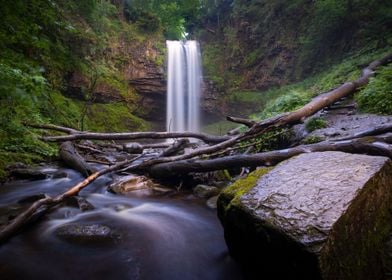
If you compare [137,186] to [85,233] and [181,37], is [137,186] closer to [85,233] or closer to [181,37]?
[85,233]

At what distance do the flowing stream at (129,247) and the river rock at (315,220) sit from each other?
1.79 feet

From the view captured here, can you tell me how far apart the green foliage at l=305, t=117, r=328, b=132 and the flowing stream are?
10.3 feet

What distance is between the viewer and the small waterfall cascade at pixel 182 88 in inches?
796

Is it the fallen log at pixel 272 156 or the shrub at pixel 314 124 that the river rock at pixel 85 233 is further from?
the shrub at pixel 314 124

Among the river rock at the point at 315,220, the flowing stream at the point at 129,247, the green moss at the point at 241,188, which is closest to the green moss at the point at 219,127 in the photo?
the flowing stream at the point at 129,247

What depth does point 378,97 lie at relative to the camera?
260 inches

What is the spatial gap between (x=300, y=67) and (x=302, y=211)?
1578cm

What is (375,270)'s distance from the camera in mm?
2086

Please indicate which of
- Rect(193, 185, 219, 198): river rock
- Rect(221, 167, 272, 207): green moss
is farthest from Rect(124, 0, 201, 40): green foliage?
Rect(221, 167, 272, 207): green moss

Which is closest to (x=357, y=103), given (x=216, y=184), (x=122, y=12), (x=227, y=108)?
(x=216, y=184)

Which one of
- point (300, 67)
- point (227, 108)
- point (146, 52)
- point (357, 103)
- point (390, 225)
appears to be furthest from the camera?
point (227, 108)

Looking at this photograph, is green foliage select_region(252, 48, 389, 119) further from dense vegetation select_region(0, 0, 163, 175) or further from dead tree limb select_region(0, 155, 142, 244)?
dead tree limb select_region(0, 155, 142, 244)

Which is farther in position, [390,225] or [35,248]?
[35,248]

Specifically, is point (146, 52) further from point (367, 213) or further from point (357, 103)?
point (367, 213)
